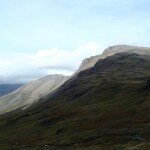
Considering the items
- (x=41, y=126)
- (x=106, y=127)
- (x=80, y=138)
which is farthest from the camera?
(x=41, y=126)

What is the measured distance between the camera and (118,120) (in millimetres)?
147500

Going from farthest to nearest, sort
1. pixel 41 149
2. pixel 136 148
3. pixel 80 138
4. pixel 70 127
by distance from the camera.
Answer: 1. pixel 70 127
2. pixel 80 138
3. pixel 41 149
4. pixel 136 148

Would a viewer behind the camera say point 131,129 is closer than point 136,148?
No

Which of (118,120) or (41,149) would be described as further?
(118,120)

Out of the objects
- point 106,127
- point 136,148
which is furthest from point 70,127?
point 136,148

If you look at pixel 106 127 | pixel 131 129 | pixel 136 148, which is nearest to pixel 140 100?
pixel 106 127

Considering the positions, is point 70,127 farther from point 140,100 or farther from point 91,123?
point 140,100

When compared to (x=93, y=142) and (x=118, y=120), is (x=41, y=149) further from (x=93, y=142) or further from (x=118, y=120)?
(x=118, y=120)

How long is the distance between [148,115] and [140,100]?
4296cm

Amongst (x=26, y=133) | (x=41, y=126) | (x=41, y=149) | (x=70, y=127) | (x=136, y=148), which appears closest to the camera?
(x=136, y=148)

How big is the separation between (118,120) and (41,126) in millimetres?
53860

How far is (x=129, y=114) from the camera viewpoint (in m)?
158

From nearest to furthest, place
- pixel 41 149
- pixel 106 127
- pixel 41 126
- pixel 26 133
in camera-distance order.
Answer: pixel 41 149, pixel 106 127, pixel 26 133, pixel 41 126

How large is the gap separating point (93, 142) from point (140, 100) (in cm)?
8269
